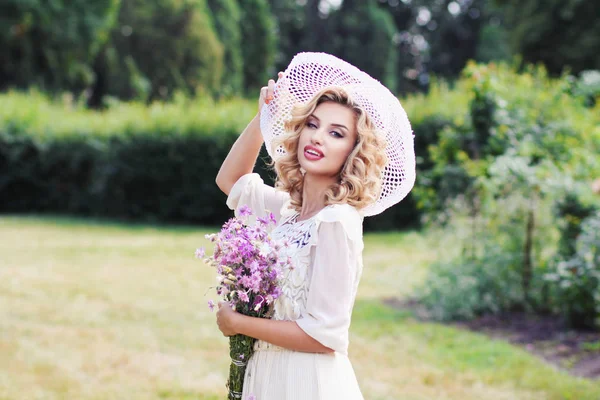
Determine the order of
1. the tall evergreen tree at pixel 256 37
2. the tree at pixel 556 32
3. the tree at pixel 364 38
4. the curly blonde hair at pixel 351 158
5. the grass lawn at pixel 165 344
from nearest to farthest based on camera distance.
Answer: the curly blonde hair at pixel 351 158, the grass lawn at pixel 165 344, the tree at pixel 556 32, the tall evergreen tree at pixel 256 37, the tree at pixel 364 38

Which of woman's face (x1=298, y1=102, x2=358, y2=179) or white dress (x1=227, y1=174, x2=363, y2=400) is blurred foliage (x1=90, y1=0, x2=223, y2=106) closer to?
woman's face (x1=298, y1=102, x2=358, y2=179)

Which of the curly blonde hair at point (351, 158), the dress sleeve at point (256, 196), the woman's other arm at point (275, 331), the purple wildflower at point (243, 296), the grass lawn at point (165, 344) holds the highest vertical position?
the curly blonde hair at point (351, 158)

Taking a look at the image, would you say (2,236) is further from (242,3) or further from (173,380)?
(242,3)

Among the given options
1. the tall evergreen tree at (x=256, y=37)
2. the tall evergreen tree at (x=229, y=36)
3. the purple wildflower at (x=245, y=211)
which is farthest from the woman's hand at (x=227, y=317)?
the tall evergreen tree at (x=256, y=37)

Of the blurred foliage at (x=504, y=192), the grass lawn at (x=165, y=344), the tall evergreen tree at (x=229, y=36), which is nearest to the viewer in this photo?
the grass lawn at (x=165, y=344)

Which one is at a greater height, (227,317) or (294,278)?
(294,278)

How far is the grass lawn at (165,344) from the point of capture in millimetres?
5023

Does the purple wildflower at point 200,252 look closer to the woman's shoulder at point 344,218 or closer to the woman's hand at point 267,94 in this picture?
the woman's shoulder at point 344,218

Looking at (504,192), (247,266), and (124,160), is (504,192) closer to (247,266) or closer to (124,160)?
(247,266)

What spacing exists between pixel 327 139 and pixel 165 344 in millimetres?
4453

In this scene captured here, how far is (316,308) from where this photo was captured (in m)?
2.05

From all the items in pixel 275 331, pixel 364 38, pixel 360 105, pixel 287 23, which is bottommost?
pixel 275 331

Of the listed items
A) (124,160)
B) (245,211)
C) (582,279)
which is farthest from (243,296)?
(124,160)

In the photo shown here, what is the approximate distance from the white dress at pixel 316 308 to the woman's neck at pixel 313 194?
0.21 feet
